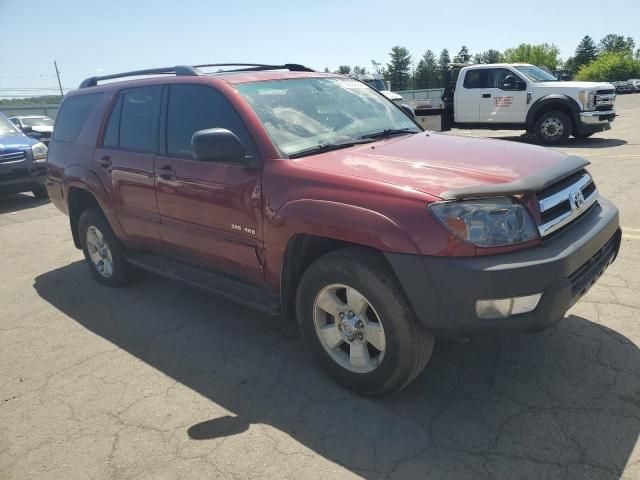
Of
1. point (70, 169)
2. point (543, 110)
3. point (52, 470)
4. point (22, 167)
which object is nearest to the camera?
point (52, 470)

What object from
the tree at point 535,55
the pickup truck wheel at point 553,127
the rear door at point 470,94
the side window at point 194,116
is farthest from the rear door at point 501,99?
the tree at point 535,55

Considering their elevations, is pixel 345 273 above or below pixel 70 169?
below

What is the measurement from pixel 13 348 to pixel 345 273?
283 centimetres

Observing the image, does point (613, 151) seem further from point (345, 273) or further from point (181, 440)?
point (181, 440)

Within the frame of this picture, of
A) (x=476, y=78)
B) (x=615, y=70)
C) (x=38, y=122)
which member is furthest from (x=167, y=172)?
(x=615, y=70)

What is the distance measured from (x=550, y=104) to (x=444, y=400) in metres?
11.0

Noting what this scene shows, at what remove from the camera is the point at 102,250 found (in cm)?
493

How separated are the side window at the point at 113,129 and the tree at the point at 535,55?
108026mm

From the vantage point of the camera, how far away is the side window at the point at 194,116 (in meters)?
3.34

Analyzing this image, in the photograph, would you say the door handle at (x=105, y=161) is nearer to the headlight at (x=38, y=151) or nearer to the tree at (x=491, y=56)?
the headlight at (x=38, y=151)

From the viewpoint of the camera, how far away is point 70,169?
15.8ft

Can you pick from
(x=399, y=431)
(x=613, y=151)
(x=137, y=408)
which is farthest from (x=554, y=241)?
(x=613, y=151)

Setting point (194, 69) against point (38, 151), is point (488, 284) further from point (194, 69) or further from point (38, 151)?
point (38, 151)

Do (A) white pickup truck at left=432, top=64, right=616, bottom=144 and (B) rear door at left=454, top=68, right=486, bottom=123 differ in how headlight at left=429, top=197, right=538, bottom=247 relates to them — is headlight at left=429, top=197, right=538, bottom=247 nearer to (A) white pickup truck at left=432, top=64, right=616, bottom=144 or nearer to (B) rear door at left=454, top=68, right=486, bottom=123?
(A) white pickup truck at left=432, top=64, right=616, bottom=144
